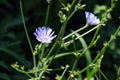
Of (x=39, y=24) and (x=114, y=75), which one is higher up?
(x=39, y=24)

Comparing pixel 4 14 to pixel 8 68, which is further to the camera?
pixel 4 14

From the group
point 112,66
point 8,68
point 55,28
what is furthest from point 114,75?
→ point 8,68

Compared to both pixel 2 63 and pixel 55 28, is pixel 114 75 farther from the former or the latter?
pixel 2 63

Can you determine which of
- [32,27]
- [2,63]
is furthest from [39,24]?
[2,63]

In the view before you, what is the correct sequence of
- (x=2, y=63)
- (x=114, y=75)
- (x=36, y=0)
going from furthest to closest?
(x=36, y=0) → (x=114, y=75) → (x=2, y=63)

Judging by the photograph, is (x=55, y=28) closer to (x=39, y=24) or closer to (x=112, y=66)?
(x=39, y=24)

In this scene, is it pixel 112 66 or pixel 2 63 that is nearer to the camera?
pixel 2 63

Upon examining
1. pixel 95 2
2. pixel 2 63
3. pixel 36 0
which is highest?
pixel 36 0

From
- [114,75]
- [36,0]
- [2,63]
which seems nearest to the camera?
[2,63]

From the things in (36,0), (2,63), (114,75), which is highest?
(36,0)
